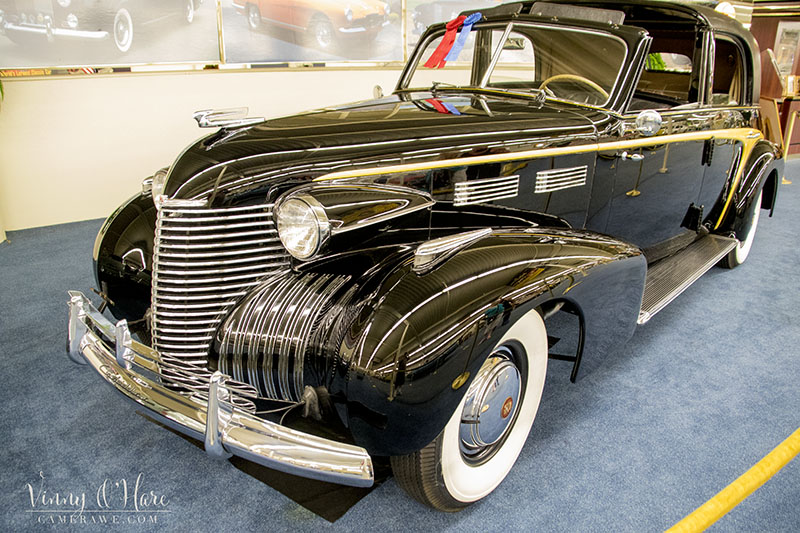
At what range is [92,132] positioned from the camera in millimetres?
4957

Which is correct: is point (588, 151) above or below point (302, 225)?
above

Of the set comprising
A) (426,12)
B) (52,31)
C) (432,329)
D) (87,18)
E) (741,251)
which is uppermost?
(426,12)

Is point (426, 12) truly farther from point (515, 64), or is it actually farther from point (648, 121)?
point (648, 121)

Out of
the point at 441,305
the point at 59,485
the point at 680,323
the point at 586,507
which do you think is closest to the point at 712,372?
the point at 680,323

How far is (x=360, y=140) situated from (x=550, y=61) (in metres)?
1.40

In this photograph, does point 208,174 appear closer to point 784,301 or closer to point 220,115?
point 220,115

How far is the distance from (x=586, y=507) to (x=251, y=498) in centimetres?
115

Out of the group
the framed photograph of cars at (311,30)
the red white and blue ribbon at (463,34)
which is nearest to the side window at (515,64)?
the red white and blue ribbon at (463,34)

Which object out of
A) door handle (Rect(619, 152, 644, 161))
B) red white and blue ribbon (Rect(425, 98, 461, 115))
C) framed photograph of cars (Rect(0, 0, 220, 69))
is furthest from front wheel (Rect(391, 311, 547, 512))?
framed photograph of cars (Rect(0, 0, 220, 69))

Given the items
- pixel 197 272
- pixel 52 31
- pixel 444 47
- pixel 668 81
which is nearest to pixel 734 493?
pixel 197 272

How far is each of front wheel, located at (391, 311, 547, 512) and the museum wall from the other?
4541mm

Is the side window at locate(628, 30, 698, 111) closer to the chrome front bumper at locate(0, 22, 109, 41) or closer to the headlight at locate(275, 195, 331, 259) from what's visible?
the headlight at locate(275, 195, 331, 259)

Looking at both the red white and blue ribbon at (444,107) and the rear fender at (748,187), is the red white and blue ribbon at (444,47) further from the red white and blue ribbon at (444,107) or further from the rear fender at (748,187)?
the rear fender at (748,187)

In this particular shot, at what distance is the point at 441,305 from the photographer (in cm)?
150
